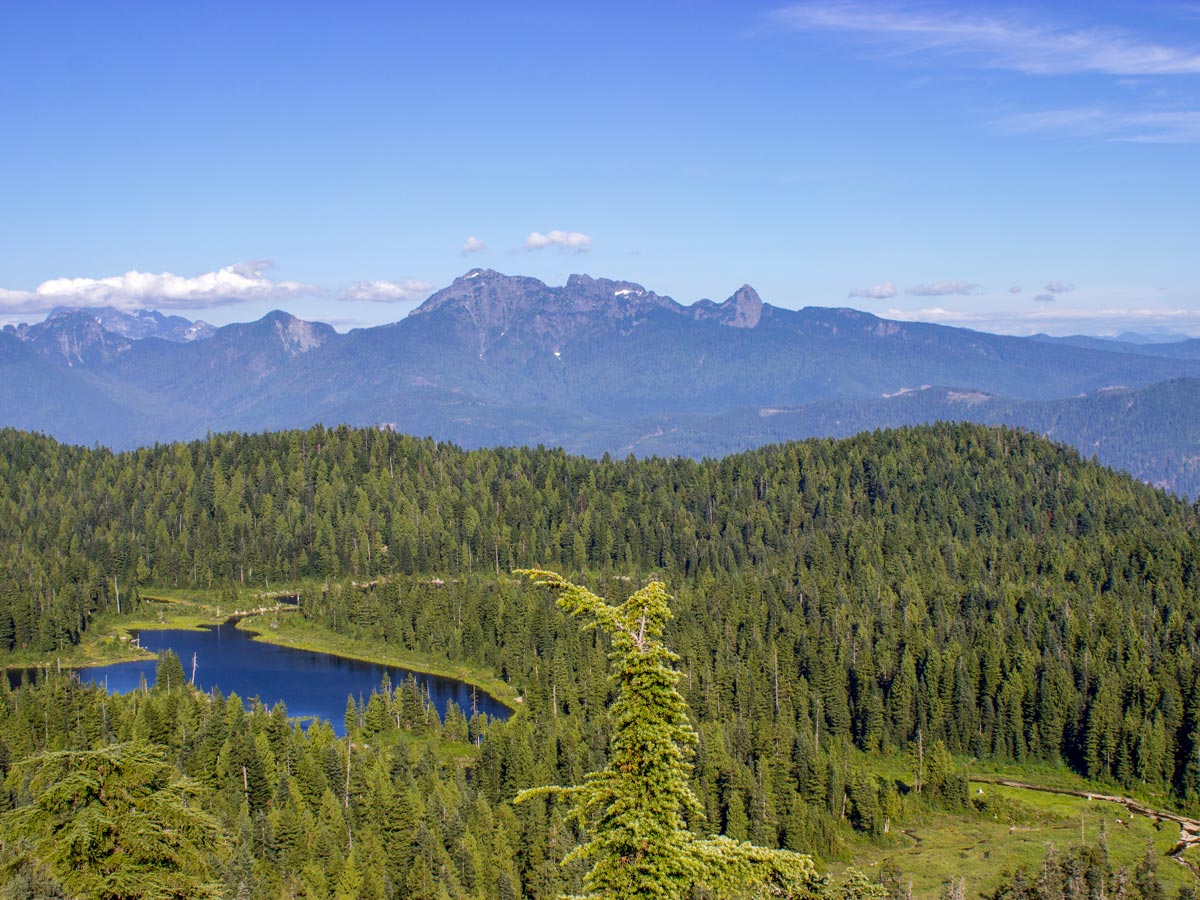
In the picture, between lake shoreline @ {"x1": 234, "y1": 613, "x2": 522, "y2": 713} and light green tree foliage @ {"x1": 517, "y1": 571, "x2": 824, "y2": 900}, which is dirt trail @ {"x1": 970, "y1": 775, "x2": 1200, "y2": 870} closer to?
lake shoreline @ {"x1": 234, "y1": 613, "x2": 522, "y2": 713}

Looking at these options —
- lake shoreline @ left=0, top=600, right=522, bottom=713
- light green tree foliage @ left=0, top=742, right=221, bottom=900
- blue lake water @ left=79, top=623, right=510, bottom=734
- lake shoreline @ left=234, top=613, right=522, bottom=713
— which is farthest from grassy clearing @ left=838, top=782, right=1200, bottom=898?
light green tree foliage @ left=0, top=742, right=221, bottom=900

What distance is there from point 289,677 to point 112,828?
146452 mm

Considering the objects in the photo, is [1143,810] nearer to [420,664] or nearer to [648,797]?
[420,664]

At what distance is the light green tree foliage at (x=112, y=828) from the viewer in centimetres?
3656

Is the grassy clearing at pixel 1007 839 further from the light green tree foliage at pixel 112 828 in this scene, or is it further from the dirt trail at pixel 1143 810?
the light green tree foliage at pixel 112 828

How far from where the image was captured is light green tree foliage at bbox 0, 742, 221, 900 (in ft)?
120

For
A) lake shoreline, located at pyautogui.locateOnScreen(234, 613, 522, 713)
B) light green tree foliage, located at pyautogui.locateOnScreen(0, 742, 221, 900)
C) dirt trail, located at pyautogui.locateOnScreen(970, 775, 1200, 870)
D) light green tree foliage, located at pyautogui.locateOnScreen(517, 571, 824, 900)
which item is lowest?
dirt trail, located at pyautogui.locateOnScreen(970, 775, 1200, 870)

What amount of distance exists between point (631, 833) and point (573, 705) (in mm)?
122968

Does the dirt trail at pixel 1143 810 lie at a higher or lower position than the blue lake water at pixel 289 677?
lower

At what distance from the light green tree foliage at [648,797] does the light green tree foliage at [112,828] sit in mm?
15624

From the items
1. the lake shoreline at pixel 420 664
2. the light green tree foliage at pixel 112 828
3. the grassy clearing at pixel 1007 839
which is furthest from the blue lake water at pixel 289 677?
the light green tree foliage at pixel 112 828

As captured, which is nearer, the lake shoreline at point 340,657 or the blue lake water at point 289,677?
the blue lake water at point 289,677

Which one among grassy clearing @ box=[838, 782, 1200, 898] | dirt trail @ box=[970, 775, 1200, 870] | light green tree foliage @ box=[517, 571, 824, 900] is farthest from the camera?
dirt trail @ box=[970, 775, 1200, 870]

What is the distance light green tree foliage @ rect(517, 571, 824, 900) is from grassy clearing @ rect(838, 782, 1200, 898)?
253ft
